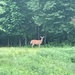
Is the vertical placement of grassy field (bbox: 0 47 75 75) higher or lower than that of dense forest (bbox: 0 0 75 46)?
lower

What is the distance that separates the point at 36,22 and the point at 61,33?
8.39ft

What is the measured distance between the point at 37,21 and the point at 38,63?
12.7m

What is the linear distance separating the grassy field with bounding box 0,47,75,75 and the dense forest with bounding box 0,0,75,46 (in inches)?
332

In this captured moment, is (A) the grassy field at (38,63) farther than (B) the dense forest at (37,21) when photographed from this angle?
No

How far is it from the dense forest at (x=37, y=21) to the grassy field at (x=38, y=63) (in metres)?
8.44

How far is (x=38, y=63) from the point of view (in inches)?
754

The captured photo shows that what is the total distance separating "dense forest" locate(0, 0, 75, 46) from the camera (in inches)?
1208

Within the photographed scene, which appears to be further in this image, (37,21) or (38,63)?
(37,21)

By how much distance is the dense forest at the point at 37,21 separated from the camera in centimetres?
3069

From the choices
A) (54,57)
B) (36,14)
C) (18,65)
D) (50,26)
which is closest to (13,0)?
(36,14)

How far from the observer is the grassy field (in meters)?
17.1

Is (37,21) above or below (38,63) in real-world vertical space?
above

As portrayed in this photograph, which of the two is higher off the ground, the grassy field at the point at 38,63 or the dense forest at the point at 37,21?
the dense forest at the point at 37,21

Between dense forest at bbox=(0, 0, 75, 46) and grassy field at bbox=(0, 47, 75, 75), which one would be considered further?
dense forest at bbox=(0, 0, 75, 46)
